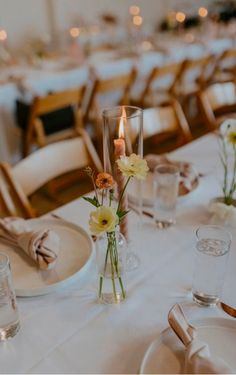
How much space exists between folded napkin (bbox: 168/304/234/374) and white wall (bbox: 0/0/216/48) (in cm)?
421

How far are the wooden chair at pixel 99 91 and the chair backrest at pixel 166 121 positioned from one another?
36.2 inches

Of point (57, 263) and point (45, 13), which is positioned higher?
point (45, 13)

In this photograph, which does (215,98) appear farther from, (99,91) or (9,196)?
(9,196)

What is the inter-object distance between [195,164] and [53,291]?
31.7 inches

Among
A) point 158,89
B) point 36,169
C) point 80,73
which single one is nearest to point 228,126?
point 36,169

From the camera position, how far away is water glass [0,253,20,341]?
72 cm

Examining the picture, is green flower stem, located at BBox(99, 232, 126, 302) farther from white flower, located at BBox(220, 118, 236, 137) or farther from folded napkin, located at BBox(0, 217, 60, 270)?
white flower, located at BBox(220, 118, 236, 137)

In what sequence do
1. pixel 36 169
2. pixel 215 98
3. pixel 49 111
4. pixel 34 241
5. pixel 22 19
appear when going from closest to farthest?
pixel 34 241 < pixel 36 169 < pixel 215 98 < pixel 49 111 < pixel 22 19

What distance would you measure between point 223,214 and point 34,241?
508 millimetres

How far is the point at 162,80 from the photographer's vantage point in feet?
12.1

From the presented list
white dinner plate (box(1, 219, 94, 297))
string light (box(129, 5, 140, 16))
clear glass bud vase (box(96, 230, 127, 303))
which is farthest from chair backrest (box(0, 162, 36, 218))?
string light (box(129, 5, 140, 16))

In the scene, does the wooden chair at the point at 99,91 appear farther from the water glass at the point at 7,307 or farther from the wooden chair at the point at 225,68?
the water glass at the point at 7,307

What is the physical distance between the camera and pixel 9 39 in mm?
4219

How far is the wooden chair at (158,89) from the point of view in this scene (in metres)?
3.01
